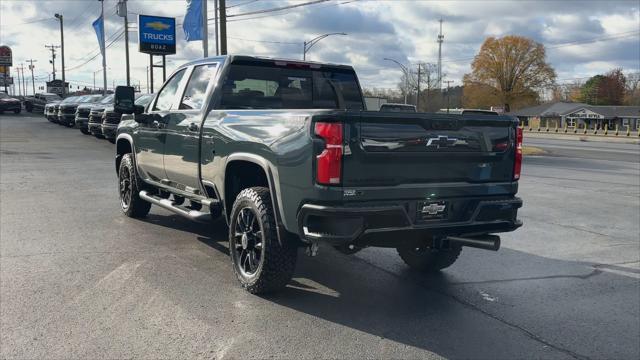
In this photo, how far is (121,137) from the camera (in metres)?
8.02

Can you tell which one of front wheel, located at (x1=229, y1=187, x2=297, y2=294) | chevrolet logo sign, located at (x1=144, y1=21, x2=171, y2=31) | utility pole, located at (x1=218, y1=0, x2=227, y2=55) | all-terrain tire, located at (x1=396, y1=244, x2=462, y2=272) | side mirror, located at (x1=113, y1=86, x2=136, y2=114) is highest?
chevrolet logo sign, located at (x1=144, y1=21, x2=171, y2=31)

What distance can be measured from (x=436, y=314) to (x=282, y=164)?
68.2 inches

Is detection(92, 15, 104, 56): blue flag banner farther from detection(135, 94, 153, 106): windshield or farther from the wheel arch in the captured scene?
the wheel arch

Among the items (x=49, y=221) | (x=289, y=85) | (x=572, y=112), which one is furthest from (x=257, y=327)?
(x=572, y=112)

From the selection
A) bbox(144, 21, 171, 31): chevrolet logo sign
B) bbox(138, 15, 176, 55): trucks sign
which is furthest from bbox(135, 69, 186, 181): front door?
bbox(144, 21, 171, 31): chevrolet logo sign

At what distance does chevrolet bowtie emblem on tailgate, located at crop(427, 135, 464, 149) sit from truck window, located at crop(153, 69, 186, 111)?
3509 millimetres

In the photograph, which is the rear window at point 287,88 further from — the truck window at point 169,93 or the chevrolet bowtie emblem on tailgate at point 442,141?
the chevrolet bowtie emblem on tailgate at point 442,141

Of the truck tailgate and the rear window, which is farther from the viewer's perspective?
the rear window

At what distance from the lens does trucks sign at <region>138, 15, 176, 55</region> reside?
3284 centimetres

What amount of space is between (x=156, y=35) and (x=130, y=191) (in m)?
27.8

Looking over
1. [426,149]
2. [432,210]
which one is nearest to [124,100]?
[426,149]

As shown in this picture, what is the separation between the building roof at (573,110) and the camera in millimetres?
87312

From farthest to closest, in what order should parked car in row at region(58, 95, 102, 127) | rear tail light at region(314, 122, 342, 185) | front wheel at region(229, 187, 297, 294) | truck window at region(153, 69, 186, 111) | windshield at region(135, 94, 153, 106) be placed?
parked car in row at region(58, 95, 102, 127), windshield at region(135, 94, 153, 106), truck window at region(153, 69, 186, 111), front wheel at region(229, 187, 297, 294), rear tail light at region(314, 122, 342, 185)

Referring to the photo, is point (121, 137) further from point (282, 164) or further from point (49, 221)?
point (282, 164)
